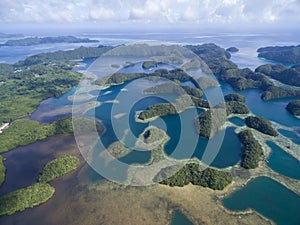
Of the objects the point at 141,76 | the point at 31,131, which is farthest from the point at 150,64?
the point at 31,131

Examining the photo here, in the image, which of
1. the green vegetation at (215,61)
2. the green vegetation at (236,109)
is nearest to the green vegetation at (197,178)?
the green vegetation at (236,109)

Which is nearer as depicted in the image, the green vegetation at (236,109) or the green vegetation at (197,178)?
the green vegetation at (197,178)

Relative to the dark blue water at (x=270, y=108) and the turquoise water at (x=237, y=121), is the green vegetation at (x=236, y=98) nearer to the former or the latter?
the dark blue water at (x=270, y=108)

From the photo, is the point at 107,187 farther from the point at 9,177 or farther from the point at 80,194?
the point at 9,177

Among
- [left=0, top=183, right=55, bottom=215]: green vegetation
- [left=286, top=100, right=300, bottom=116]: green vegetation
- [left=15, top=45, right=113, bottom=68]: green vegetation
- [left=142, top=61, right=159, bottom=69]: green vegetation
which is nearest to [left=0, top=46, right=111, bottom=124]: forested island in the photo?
[left=15, top=45, right=113, bottom=68]: green vegetation

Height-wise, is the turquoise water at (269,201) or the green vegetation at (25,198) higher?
the turquoise water at (269,201)

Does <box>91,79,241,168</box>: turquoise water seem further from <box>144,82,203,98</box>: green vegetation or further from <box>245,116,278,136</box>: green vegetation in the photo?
<box>144,82,203,98</box>: green vegetation

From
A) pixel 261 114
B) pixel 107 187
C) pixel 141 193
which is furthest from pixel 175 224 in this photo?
pixel 261 114
